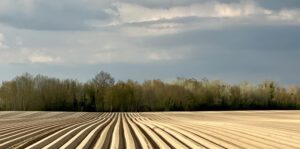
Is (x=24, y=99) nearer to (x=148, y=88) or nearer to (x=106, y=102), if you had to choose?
(x=106, y=102)

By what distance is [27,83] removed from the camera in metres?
135

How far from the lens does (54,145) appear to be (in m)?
23.5

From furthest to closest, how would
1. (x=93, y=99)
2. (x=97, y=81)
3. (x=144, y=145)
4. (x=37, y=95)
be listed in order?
(x=97, y=81)
(x=93, y=99)
(x=37, y=95)
(x=144, y=145)

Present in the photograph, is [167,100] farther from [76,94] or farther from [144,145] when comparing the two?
[144,145]

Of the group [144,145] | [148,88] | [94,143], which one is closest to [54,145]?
[94,143]

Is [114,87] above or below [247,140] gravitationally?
above

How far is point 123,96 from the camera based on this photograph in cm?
13375

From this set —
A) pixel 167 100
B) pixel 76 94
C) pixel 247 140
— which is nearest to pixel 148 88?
pixel 167 100

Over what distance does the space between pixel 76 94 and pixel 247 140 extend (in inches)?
4434

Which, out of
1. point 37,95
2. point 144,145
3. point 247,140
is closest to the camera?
point 144,145

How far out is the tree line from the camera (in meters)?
129

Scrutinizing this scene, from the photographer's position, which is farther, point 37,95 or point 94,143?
point 37,95

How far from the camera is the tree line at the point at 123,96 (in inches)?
5088

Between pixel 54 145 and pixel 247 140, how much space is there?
9755mm
